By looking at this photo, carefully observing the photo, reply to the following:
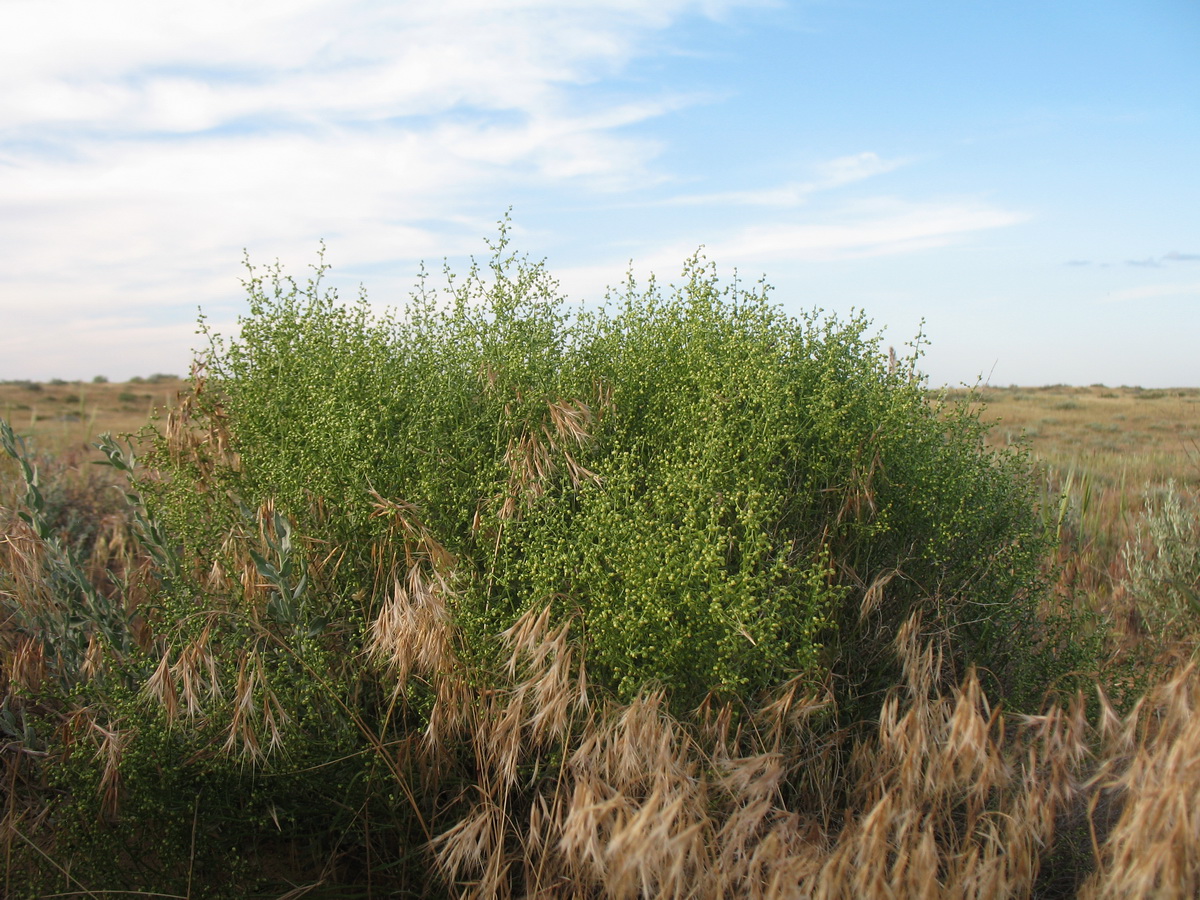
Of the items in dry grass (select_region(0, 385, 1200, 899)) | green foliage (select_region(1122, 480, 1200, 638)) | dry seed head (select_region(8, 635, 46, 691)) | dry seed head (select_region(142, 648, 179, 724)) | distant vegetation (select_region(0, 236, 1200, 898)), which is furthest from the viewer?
green foliage (select_region(1122, 480, 1200, 638))

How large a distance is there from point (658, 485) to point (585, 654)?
572 mm

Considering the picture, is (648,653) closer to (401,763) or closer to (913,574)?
(401,763)

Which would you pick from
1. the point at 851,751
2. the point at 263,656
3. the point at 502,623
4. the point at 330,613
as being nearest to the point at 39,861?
the point at 263,656

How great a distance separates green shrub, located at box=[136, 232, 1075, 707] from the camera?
2.46 meters

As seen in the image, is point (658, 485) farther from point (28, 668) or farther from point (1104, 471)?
point (1104, 471)

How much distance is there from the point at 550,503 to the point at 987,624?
5.06ft

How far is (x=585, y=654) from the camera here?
251 cm

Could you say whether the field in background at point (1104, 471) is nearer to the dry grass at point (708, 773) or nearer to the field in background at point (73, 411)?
the dry grass at point (708, 773)

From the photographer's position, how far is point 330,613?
285cm

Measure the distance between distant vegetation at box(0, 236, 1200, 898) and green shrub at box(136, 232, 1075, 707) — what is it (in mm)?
18

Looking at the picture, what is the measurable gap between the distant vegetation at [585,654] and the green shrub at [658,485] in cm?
2

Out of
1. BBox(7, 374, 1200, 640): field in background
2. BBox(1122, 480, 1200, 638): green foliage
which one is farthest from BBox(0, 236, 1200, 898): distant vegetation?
BBox(1122, 480, 1200, 638): green foliage

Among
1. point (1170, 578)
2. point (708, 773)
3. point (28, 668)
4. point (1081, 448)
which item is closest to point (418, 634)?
point (708, 773)

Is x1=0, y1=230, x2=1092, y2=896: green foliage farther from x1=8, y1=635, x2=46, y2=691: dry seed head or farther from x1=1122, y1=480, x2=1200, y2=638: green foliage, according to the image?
x1=1122, y1=480, x2=1200, y2=638: green foliage
